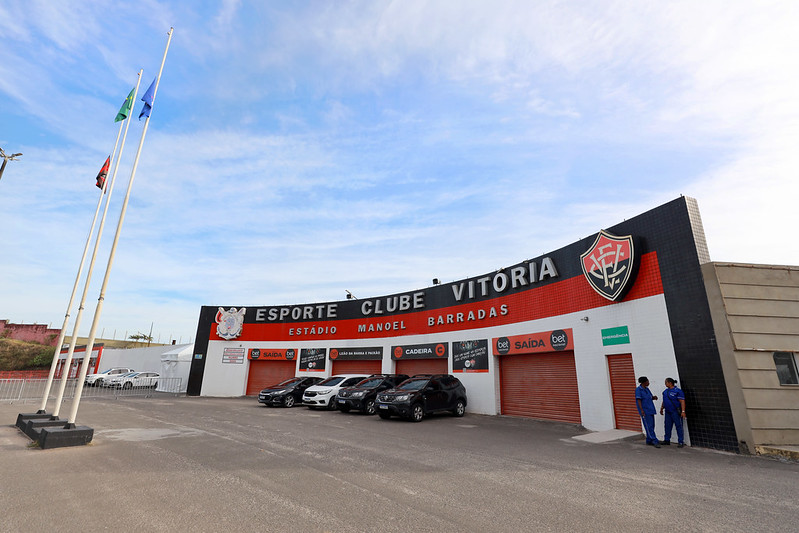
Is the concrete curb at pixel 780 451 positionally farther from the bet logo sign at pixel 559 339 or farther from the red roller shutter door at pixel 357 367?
the red roller shutter door at pixel 357 367

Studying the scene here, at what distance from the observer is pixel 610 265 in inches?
497

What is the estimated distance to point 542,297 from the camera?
1593 centimetres

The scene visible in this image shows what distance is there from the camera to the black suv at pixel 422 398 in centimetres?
1445

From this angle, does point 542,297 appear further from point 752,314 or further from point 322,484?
point 322,484

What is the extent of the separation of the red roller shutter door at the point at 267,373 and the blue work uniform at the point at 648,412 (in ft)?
73.4

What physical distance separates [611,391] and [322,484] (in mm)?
10345

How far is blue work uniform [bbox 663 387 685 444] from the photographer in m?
9.88

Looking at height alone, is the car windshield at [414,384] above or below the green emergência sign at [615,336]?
below

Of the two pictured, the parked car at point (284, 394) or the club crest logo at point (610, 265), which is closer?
the club crest logo at point (610, 265)

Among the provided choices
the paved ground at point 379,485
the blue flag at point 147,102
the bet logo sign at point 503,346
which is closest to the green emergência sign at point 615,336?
the paved ground at point 379,485

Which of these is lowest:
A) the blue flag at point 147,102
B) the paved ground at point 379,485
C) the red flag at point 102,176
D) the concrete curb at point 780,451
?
the paved ground at point 379,485

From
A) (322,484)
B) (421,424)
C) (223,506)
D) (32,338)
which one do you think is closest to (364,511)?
(322,484)

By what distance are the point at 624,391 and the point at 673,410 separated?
215cm

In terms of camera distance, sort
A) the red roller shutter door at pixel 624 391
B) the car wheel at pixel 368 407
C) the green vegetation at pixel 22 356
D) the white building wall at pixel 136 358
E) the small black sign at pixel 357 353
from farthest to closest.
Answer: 1. the green vegetation at pixel 22 356
2. the white building wall at pixel 136 358
3. the small black sign at pixel 357 353
4. the car wheel at pixel 368 407
5. the red roller shutter door at pixel 624 391
